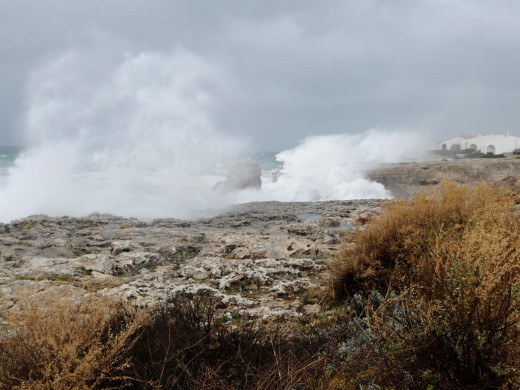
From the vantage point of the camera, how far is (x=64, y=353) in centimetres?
223

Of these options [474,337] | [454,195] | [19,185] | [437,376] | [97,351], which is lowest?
[437,376]

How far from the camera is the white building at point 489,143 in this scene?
191ft

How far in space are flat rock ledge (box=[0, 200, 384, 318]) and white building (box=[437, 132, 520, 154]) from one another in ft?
187

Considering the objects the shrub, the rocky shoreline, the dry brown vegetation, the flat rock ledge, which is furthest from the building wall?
the dry brown vegetation

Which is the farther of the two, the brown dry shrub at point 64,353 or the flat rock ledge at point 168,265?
the flat rock ledge at point 168,265

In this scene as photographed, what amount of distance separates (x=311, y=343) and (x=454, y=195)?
14.0ft

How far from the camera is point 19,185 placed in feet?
68.8

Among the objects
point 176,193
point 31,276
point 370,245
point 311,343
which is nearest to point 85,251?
point 31,276

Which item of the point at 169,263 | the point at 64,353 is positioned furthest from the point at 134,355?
the point at 169,263

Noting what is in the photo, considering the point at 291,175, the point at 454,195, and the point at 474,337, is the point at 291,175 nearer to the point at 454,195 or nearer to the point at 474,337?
the point at 454,195

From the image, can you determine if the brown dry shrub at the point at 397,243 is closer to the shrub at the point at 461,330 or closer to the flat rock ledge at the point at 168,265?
the flat rock ledge at the point at 168,265

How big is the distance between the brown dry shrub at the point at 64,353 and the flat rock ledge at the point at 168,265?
45 cm

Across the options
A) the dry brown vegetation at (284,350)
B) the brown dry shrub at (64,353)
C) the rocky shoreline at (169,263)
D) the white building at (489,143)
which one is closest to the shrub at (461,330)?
the dry brown vegetation at (284,350)

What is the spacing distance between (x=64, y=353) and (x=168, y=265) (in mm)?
4900
